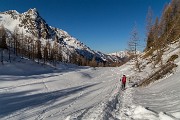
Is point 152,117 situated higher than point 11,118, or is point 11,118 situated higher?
point 152,117

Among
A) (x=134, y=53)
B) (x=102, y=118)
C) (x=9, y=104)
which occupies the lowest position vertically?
(x=9, y=104)

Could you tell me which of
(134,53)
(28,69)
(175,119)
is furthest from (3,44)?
(175,119)

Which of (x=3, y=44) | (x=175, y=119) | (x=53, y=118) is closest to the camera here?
(x=175, y=119)

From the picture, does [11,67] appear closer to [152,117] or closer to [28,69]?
[28,69]

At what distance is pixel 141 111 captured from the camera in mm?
12602

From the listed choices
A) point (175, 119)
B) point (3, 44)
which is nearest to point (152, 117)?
point (175, 119)

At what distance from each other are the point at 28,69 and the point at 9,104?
71583 mm

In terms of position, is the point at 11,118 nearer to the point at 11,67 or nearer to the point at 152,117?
the point at 152,117

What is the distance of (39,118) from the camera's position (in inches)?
631

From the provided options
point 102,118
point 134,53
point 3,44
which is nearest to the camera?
point 102,118

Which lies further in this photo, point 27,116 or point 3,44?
point 3,44

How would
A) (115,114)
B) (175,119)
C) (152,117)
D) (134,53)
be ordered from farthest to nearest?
1. (134,53)
2. (115,114)
3. (152,117)
4. (175,119)

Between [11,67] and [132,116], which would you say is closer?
[132,116]

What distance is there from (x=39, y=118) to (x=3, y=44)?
374 feet
